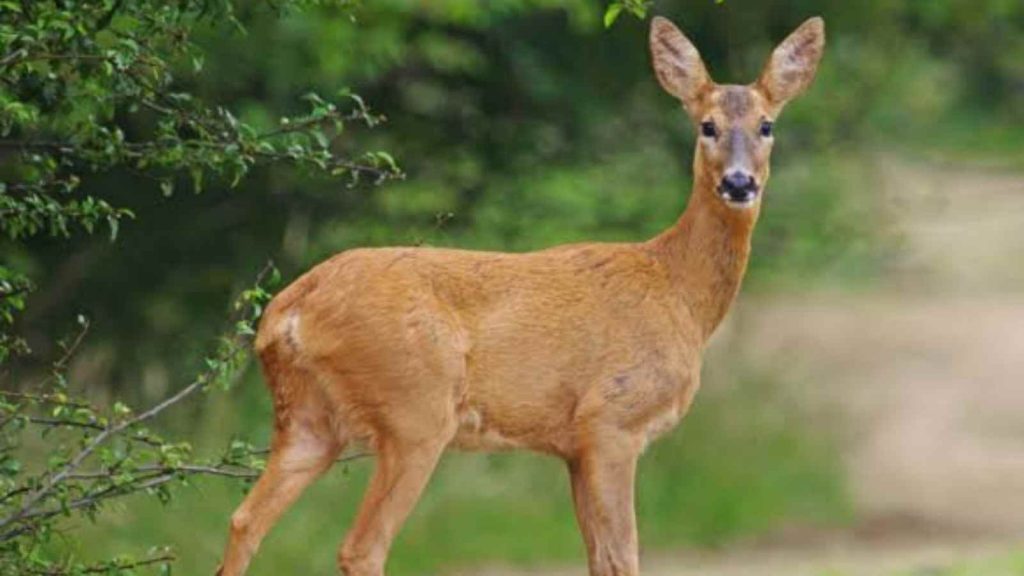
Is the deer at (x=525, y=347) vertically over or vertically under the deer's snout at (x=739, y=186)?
under

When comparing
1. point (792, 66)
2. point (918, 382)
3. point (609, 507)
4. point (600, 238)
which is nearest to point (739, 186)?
point (792, 66)

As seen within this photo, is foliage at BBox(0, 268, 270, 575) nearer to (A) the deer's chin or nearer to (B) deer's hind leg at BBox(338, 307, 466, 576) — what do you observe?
(B) deer's hind leg at BBox(338, 307, 466, 576)

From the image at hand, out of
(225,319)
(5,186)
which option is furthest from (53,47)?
(225,319)

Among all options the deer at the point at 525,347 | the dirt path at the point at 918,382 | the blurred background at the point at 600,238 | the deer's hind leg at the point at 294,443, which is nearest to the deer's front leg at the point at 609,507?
the deer at the point at 525,347

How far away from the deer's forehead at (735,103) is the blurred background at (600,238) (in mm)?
4272

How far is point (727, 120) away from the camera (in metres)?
9.92

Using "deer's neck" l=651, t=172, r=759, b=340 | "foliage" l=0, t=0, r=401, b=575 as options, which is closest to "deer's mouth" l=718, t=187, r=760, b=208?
"deer's neck" l=651, t=172, r=759, b=340

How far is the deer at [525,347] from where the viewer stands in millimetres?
9148

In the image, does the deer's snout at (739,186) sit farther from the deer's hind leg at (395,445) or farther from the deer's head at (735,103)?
the deer's hind leg at (395,445)

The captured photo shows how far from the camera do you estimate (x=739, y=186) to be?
32.0 feet

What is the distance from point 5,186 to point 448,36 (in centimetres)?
839

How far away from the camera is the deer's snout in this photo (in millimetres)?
9766

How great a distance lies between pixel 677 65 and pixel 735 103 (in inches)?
16.9

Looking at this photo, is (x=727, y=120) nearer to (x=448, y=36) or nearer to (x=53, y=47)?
(x=53, y=47)
